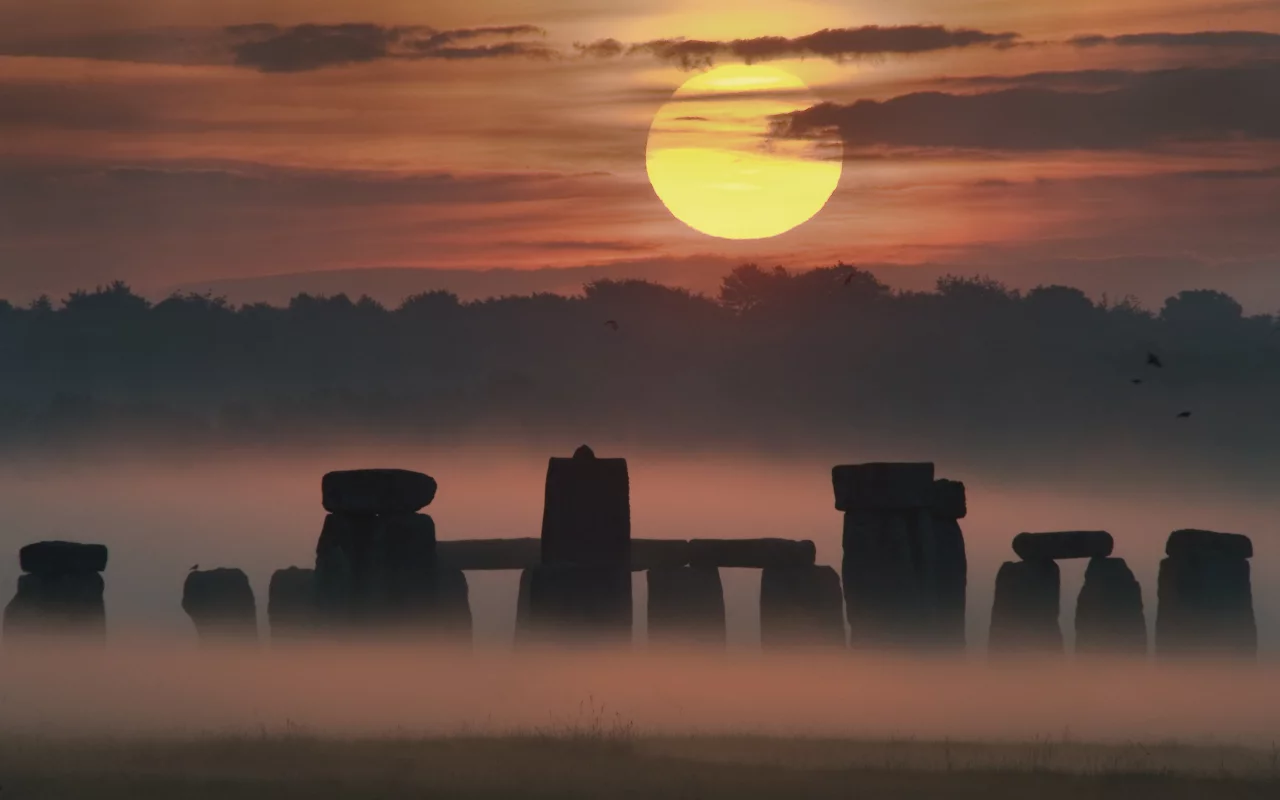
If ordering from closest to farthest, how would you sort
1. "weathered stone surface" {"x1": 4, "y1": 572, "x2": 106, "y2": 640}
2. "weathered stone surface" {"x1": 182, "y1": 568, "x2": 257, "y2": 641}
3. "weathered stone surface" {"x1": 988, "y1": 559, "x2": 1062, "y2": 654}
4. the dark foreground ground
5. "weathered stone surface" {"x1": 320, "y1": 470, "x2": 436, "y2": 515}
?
the dark foreground ground
"weathered stone surface" {"x1": 320, "y1": 470, "x2": 436, "y2": 515}
"weathered stone surface" {"x1": 4, "y1": 572, "x2": 106, "y2": 640}
"weathered stone surface" {"x1": 182, "y1": 568, "x2": 257, "y2": 641}
"weathered stone surface" {"x1": 988, "y1": 559, "x2": 1062, "y2": 654}

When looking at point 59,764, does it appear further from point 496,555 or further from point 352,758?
point 496,555

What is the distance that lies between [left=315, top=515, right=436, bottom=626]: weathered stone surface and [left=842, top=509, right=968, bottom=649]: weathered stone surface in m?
5.09

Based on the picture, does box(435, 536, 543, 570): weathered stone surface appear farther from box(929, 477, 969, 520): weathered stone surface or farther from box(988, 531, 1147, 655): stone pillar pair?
box(988, 531, 1147, 655): stone pillar pair

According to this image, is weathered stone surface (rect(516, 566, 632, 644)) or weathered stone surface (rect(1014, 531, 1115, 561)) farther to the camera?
weathered stone surface (rect(1014, 531, 1115, 561))

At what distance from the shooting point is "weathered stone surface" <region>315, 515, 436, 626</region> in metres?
30.8

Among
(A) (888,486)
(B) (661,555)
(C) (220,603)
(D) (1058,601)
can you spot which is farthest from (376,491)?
(D) (1058,601)

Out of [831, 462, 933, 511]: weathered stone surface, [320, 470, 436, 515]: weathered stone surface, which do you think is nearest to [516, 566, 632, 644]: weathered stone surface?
[320, 470, 436, 515]: weathered stone surface

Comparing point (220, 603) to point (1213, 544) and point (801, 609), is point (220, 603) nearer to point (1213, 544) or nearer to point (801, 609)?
point (801, 609)

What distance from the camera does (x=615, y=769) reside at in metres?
22.4

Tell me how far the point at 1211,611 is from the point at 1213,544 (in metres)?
0.85

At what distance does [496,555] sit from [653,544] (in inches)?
91.1

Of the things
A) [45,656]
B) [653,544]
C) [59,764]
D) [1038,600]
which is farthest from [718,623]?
[59,764]

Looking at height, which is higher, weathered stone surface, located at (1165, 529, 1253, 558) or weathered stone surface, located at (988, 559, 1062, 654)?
weathered stone surface, located at (1165, 529, 1253, 558)

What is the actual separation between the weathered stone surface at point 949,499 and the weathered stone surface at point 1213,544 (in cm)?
319
